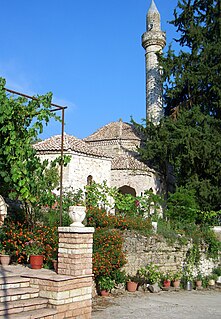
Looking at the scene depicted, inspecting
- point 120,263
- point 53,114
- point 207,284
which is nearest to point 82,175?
point 207,284

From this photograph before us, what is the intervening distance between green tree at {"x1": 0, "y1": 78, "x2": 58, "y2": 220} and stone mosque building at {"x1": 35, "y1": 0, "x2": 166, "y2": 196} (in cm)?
1043

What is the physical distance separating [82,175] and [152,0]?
56.5ft

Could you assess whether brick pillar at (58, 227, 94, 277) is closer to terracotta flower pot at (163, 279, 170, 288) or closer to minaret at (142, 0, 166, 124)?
terracotta flower pot at (163, 279, 170, 288)

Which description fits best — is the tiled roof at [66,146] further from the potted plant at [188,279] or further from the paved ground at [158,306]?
the paved ground at [158,306]

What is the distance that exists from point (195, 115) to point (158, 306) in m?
14.8

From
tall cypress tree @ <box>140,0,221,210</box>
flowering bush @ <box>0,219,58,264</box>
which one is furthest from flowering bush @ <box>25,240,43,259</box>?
tall cypress tree @ <box>140,0,221,210</box>

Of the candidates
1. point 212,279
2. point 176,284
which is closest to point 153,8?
point 212,279

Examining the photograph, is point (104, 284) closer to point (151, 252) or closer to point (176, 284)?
point (151, 252)

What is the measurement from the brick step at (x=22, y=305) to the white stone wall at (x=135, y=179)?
16116 mm

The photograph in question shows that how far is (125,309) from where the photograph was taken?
362 inches

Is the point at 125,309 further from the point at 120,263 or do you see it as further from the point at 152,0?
the point at 152,0

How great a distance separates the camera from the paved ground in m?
8.69

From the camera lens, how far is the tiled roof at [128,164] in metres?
23.4

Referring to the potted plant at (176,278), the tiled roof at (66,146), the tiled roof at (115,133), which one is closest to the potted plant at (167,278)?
the potted plant at (176,278)
